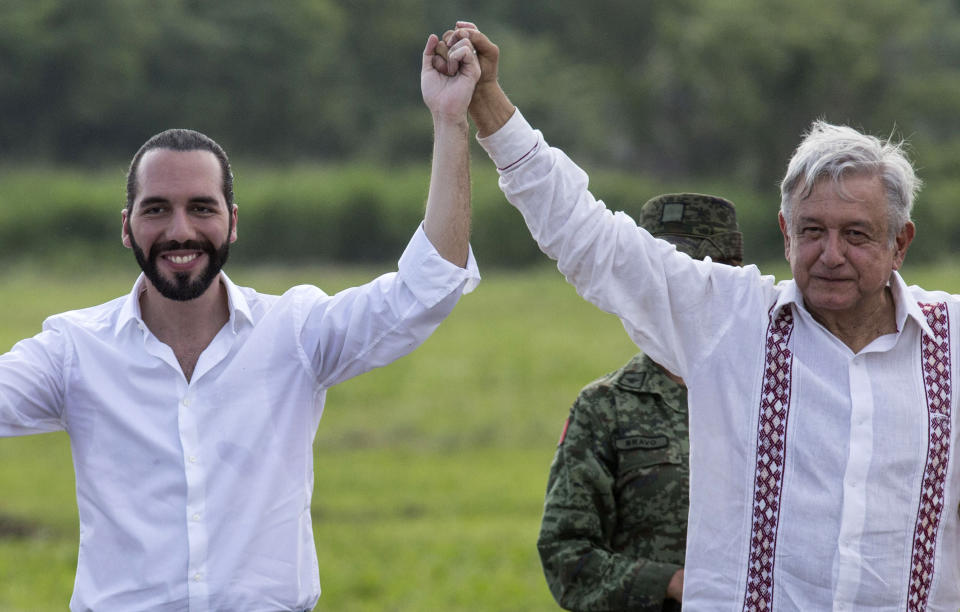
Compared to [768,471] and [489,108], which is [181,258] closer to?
[489,108]

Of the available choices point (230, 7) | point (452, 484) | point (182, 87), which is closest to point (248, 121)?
point (182, 87)

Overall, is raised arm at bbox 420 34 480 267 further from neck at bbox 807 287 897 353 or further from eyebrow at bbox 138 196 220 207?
neck at bbox 807 287 897 353

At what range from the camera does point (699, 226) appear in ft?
13.3

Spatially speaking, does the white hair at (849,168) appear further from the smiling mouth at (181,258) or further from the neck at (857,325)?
the smiling mouth at (181,258)

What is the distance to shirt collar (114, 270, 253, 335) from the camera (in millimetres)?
3223

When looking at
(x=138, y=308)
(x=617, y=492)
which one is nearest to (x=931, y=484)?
(x=617, y=492)

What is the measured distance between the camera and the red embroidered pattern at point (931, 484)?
10.1 feet

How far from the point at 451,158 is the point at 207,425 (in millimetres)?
789

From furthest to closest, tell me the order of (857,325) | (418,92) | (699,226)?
(418,92)
(699,226)
(857,325)

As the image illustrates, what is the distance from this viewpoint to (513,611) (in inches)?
378

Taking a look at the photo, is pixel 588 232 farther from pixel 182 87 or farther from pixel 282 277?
pixel 182 87

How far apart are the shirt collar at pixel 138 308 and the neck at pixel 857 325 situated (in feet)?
4.20

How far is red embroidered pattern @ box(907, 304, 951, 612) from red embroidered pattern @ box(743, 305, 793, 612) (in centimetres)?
30

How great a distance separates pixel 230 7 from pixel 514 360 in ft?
66.7
